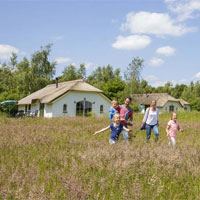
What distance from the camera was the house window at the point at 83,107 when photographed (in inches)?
1266

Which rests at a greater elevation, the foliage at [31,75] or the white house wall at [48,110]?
the foliage at [31,75]

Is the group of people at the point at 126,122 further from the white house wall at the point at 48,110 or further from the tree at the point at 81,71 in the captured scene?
the tree at the point at 81,71

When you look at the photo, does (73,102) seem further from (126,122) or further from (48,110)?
(126,122)

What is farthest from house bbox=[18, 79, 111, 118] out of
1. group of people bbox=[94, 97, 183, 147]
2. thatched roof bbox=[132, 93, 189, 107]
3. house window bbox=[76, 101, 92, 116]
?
thatched roof bbox=[132, 93, 189, 107]

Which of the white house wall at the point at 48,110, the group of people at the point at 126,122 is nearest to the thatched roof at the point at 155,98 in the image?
the white house wall at the point at 48,110

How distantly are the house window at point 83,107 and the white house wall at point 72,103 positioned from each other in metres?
0.40

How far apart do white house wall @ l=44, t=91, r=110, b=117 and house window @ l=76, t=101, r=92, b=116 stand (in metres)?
0.40

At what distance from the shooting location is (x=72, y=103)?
104 ft

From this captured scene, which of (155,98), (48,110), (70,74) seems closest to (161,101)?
(155,98)

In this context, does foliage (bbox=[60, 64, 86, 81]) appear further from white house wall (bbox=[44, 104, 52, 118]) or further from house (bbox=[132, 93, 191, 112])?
white house wall (bbox=[44, 104, 52, 118])

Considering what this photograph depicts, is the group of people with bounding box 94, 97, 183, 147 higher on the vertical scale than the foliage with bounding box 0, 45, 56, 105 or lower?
lower

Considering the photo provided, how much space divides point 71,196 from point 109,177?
0.99m

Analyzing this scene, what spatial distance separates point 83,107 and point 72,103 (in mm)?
1619

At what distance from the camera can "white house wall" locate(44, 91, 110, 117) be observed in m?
30.5
